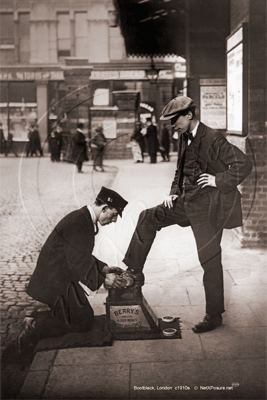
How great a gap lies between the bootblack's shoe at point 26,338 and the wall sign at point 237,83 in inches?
140

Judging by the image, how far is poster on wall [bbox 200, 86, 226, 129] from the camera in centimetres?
841

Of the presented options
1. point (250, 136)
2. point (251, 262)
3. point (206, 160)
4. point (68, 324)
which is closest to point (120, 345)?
point (68, 324)

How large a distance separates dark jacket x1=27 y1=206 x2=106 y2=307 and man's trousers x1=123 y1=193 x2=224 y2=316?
0.36 meters

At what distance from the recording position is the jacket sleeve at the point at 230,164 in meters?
3.76

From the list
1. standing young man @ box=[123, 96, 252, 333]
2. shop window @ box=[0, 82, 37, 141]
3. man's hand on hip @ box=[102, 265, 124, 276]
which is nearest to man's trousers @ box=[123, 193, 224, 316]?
standing young man @ box=[123, 96, 252, 333]

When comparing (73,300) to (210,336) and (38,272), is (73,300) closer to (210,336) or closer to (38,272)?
(38,272)

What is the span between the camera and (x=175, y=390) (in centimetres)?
320

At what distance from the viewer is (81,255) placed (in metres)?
3.87

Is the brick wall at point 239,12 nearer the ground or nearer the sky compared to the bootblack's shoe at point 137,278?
nearer the sky

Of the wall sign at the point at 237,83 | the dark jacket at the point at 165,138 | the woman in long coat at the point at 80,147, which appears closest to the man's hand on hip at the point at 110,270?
the wall sign at the point at 237,83

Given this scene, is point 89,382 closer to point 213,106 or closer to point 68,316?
point 68,316

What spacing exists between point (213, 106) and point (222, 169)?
208 inches

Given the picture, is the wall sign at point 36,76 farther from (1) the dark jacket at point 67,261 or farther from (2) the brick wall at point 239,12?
(1) the dark jacket at point 67,261

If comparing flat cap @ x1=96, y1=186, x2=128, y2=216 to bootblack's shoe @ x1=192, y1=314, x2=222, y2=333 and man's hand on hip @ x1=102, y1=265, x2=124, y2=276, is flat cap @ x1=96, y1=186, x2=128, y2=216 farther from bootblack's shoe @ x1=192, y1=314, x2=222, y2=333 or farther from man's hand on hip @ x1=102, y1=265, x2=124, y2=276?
bootblack's shoe @ x1=192, y1=314, x2=222, y2=333
